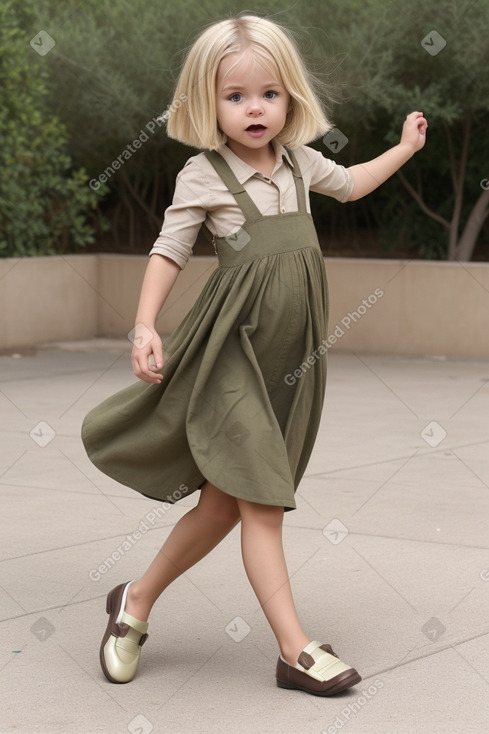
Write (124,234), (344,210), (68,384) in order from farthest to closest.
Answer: (124,234) → (344,210) → (68,384)

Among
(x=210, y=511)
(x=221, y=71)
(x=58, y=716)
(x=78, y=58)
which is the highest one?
(x=221, y=71)

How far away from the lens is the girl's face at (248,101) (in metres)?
3.50

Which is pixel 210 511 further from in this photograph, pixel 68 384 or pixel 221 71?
pixel 68 384

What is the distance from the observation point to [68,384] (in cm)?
1007

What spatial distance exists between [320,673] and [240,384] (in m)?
0.79

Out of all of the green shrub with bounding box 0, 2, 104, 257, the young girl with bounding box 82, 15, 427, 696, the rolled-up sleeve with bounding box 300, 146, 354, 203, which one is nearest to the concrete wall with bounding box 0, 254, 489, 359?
the green shrub with bounding box 0, 2, 104, 257

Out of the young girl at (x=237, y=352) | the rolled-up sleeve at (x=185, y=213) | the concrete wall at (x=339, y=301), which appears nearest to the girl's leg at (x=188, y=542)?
the young girl at (x=237, y=352)

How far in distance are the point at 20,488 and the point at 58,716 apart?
9.68 feet

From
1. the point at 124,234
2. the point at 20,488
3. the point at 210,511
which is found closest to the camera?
the point at 210,511

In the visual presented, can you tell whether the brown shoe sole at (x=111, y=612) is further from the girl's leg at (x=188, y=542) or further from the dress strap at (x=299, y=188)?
the dress strap at (x=299, y=188)

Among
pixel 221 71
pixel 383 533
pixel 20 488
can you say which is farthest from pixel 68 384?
pixel 221 71

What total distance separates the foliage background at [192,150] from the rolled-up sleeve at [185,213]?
7405 millimetres

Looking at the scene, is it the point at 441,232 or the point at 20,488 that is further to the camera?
the point at 441,232

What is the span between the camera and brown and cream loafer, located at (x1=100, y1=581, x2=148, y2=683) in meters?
3.58
